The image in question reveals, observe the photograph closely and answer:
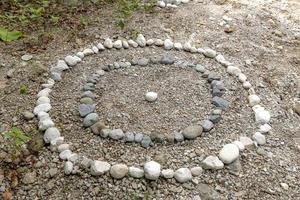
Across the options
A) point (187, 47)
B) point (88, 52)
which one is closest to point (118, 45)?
point (88, 52)

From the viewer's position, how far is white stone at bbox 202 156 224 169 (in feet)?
12.1

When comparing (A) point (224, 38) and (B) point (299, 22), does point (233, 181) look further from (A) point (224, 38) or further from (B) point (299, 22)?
(B) point (299, 22)

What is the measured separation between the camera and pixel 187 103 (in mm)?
4473

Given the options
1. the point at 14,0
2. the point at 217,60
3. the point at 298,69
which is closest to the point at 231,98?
the point at 217,60

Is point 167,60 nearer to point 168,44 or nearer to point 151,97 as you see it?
point 168,44

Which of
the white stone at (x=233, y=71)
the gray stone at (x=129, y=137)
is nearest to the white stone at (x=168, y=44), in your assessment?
the white stone at (x=233, y=71)

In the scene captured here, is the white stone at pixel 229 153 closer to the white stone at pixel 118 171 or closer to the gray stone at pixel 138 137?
the gray stone at pixel 138 137

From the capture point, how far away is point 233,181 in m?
3.65

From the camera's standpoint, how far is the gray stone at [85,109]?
4.20 metres

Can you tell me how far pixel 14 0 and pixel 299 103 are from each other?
4.35m

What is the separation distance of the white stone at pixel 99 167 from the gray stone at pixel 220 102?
1506mm

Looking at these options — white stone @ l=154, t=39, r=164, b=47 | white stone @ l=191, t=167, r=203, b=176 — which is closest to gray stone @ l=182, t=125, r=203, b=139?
white stone @ l=191, t=167, r=203, b=176

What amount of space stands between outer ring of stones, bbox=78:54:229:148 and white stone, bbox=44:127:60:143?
11.8 inches

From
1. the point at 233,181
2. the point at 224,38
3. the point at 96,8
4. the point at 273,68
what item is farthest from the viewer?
the point at 96,8
